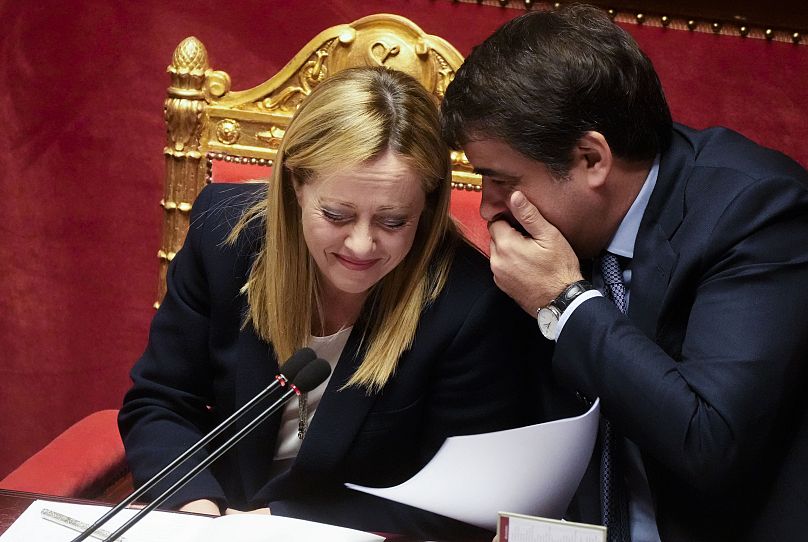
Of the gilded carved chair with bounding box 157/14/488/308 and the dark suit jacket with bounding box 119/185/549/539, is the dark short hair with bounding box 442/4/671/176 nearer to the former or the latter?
the dark suit jacket with bounding box 119/185/549/539

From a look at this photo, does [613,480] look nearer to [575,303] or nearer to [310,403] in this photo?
[575,303]

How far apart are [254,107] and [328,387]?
0.66 metres

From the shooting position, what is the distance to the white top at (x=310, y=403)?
167 centimetres

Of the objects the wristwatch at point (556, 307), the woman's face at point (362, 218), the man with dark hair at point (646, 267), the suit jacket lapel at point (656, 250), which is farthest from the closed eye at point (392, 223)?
the suit jacket lapel at point (656, 250)

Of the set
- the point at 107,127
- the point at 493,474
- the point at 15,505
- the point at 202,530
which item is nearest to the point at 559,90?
the point at 493,474

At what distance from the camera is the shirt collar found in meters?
1.50

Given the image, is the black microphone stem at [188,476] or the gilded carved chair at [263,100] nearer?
the black microphone stem at [188,476]

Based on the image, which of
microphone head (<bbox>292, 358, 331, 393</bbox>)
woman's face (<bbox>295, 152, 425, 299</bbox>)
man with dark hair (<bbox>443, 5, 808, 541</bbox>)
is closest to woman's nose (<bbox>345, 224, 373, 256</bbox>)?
woman's face (<bbox>295, 152, 425, 299</bbox>)

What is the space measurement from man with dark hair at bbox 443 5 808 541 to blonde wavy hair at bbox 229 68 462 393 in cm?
7

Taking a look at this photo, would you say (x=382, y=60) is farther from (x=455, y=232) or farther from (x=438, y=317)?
(x=438, y=317)

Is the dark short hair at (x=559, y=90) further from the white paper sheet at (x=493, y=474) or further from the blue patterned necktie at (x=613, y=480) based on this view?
the white paper sheet at (x=493, y=474)

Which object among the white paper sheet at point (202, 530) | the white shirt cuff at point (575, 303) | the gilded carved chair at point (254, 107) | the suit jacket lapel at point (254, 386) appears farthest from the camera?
the gilded carved chair at point (254, 107)

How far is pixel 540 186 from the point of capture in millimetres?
1472

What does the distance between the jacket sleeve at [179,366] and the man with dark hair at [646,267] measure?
495 millimetres
